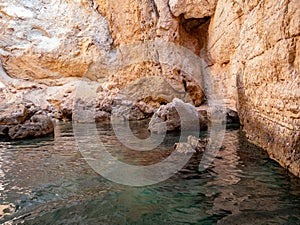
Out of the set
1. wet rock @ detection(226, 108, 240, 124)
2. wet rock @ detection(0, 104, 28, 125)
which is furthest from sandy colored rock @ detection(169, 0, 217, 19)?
wet rock @ detection(0, 104, 28, 125)

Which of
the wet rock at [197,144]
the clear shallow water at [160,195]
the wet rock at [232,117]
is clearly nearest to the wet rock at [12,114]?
the clear shallow water at [160,195]

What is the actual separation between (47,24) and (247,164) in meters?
22.8

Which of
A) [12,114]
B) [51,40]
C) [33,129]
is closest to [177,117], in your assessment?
[33,129]

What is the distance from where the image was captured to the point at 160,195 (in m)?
3.50

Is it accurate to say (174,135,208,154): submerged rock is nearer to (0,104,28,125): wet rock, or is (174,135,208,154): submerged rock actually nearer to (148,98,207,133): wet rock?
(148,98,207,133): wet rock

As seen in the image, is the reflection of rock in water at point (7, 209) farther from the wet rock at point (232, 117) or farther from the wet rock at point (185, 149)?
the wet rock at point (232, 117)

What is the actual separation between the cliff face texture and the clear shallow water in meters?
0.70

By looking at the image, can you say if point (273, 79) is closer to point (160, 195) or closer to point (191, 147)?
point (191, 147)

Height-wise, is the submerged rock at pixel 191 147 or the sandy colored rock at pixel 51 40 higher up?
the sandy colored rock at pixel 51 40

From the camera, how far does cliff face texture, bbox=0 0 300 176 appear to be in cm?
442

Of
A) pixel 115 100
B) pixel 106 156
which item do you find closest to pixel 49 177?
pixel 106 156

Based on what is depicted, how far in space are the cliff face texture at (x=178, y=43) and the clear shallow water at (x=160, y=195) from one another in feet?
2.30

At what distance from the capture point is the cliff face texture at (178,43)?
4.42 meters

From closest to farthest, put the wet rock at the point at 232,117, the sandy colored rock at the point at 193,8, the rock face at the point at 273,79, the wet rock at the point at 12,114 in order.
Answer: the rock face at the point at 273,79 < the wet rock at the point at 12,114 < the wet rock at the point at 232,117 < the sandy colored rock at the point at 193,8
